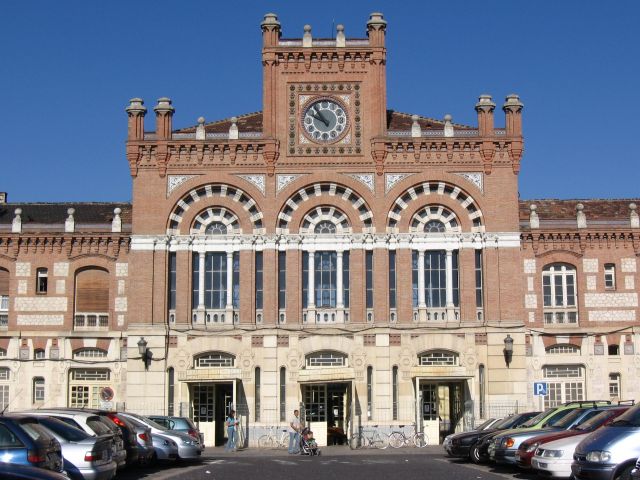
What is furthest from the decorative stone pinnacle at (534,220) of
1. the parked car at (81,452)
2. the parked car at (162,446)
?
the parked car at (81,452)

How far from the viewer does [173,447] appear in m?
32.8

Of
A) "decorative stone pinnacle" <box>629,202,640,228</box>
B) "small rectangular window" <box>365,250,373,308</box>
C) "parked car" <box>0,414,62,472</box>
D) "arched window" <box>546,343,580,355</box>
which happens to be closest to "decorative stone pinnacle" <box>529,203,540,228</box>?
"decorative stone pinnacle" <box>629,202,640,228</box>

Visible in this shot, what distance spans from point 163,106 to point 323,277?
1065cm

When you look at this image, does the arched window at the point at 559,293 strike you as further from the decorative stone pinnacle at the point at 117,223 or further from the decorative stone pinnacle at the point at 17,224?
the decorative stone pinnacle at the point at 17,224

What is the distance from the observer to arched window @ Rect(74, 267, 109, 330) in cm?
4828

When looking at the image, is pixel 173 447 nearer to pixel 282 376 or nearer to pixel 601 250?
pixel 282 376

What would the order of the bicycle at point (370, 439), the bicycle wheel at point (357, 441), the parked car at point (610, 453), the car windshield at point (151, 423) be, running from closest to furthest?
the parked car at point (610, 453)
the car windshield at point (151, 423)
the bicycle wheel at point (357, 441)
the bicycle at point (370, 439)

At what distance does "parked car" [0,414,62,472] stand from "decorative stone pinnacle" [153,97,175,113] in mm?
27265

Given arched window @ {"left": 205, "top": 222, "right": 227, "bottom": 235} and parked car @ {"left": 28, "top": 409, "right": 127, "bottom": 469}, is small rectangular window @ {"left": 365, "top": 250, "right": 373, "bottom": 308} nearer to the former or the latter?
arched window @ {"left": 205, "top": 222, "right": 227, "bottom": 235}

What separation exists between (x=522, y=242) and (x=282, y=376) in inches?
501

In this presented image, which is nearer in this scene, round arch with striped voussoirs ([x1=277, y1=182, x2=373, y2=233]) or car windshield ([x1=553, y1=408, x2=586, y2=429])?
car windshield ([x1=553, y1=408, x2=586, y2=429])

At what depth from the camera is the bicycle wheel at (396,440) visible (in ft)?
147

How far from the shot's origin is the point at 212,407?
46.2 meters

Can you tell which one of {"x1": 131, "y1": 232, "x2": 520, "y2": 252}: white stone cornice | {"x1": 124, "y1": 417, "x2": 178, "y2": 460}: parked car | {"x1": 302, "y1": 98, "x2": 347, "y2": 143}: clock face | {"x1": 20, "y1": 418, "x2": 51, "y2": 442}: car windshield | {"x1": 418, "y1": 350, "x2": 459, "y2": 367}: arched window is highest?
{"x1": 302, "y1": 98, "x2": 347, "y2": 143}: clock face
